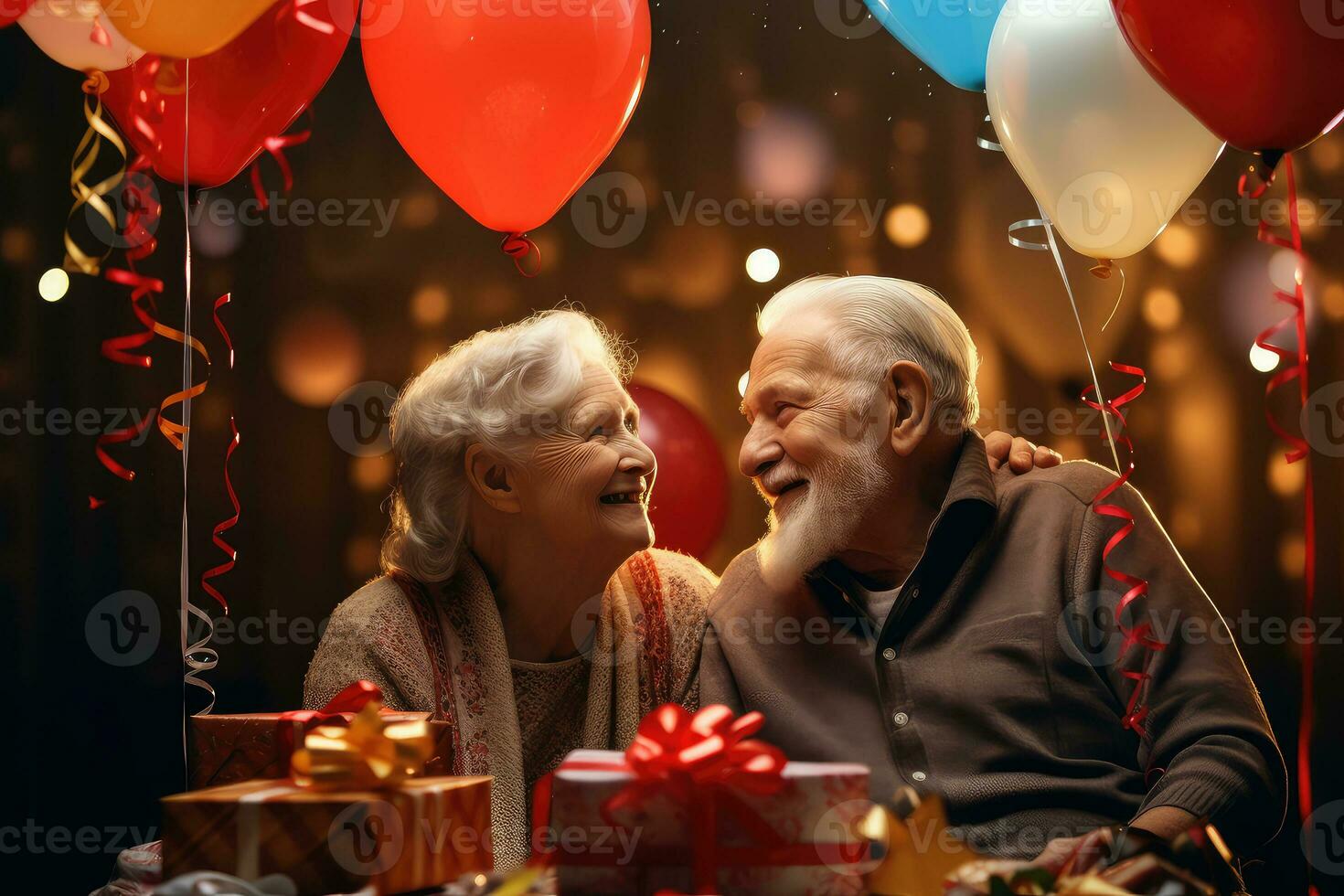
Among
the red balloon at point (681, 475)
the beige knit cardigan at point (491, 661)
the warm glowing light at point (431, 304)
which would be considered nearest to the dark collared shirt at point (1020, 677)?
the beige knit cardigan at point (491, 661)

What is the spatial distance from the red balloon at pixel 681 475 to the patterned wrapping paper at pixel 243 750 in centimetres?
87

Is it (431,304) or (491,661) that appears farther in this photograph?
(431,304)

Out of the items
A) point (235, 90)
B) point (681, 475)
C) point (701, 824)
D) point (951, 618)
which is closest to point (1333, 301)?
point (951, 618)

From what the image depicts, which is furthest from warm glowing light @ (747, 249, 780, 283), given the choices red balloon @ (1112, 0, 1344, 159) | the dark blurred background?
red balloon @ (1112, 0, 1344, 159)

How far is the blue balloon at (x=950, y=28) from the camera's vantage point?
2002 mm

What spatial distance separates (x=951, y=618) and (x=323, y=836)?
1029mm

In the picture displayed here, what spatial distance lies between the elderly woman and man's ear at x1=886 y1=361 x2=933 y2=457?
0.19 metres

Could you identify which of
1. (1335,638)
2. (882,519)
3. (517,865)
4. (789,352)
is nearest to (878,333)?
(789,352)

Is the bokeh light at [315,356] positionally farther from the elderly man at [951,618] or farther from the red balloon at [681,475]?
the elderly man at [951,618]

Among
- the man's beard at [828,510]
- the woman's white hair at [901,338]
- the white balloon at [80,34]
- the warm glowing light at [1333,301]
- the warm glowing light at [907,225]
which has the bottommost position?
the man's beard at [828,510]

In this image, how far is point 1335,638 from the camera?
2.62 meters

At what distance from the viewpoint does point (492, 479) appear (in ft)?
6.98

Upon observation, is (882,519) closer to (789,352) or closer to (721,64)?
(789,352)

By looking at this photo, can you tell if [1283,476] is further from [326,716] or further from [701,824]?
[326,716]
